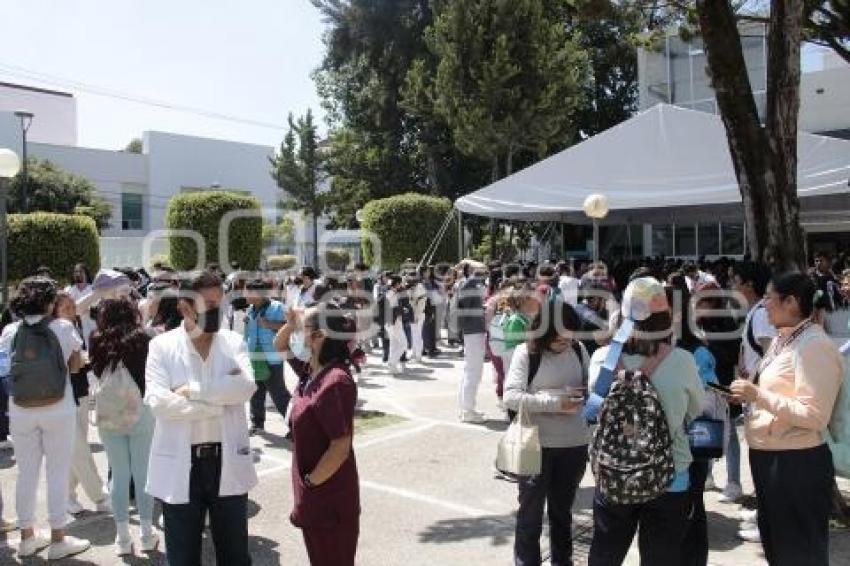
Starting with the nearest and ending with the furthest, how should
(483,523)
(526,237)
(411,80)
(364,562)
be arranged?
(364,562) < (483,523) < (411,80) < (526,237)

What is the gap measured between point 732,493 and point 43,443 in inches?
184

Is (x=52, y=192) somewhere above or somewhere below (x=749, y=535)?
above

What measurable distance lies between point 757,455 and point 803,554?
18.0 inches

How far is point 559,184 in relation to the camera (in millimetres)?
12898

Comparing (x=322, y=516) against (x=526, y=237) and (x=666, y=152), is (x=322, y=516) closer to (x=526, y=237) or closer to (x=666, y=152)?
(x=666, y=152)

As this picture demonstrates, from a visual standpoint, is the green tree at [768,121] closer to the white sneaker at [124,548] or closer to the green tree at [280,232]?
the white sneaker at [124,548]

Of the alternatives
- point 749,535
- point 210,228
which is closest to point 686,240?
point 210,228

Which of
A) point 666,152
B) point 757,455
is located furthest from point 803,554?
point 666,152

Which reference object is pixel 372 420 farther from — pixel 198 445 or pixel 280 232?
pixel 280 232

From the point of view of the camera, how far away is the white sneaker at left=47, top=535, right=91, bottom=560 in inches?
189

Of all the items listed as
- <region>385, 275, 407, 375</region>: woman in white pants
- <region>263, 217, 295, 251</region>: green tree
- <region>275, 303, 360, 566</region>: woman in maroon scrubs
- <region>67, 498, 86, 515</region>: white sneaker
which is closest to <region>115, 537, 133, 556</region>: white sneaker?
<region>67, 498, 86, 515</region>: white sneaker

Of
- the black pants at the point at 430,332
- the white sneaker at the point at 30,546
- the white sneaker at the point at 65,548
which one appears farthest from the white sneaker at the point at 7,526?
the black pants at the point at 430,332

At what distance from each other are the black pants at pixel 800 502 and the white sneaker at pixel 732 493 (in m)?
2.20

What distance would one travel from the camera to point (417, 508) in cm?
570
